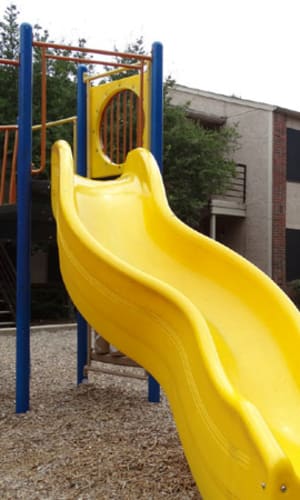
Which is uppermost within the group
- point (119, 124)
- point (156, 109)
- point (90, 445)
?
point (119, 124)

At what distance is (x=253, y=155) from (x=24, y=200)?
12.7 m

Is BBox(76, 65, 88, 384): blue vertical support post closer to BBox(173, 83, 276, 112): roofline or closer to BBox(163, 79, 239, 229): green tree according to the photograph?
BBox(163, 79, 239, 229): green tree

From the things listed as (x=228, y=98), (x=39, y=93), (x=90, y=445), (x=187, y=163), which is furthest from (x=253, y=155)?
(x=90, y=445)

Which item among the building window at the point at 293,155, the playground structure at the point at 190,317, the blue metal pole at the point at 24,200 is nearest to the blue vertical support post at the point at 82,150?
the playground structure at the point at 190,317

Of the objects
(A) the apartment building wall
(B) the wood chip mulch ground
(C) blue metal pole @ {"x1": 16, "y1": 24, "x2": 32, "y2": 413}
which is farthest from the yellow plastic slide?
(A) the apartment building wall

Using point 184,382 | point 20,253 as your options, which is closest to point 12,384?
point 20,253

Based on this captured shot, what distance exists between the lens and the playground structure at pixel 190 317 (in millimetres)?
2475

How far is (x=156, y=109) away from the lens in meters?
5.47

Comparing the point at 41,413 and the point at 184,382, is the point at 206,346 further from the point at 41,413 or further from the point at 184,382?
the point at 41,413

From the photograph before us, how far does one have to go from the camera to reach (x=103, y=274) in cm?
362

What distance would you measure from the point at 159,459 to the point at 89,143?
Result: 3.32 m

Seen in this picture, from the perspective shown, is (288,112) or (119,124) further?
(288,112)

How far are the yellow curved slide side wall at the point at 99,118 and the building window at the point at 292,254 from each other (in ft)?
38.6

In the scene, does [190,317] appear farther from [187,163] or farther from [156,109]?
[187,163]
